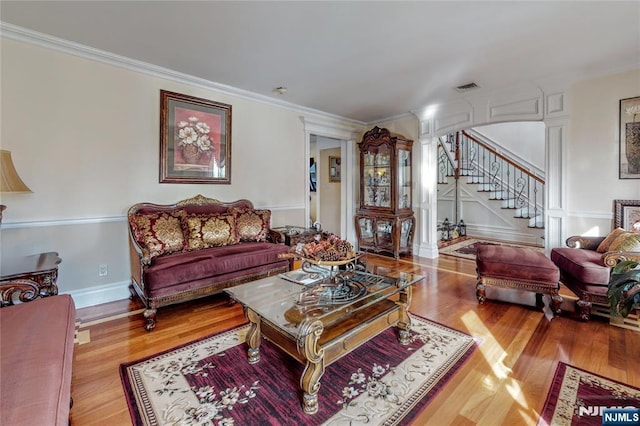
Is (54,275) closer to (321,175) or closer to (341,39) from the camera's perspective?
(341,39)

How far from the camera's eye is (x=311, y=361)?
1.51 m

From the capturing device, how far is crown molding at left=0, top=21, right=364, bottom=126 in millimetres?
2479

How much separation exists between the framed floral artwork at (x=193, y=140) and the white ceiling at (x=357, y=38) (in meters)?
0.37

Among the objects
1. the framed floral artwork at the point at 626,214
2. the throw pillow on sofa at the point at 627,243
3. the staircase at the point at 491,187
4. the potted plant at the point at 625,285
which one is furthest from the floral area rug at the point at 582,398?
the staircase at the point at 491,187

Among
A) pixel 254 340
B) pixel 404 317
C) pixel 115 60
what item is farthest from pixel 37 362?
pixel 115 60

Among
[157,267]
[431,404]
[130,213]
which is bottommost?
[431,404]

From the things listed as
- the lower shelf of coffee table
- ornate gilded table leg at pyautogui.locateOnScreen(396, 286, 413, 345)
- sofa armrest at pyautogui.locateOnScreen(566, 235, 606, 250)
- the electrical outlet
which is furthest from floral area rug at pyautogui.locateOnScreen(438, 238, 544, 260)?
the electrical outlet

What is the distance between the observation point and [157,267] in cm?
249

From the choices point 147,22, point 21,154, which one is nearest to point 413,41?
point 147,22

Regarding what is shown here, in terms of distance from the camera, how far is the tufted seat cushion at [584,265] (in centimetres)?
246

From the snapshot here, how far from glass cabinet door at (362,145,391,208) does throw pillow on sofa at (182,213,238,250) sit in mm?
2731

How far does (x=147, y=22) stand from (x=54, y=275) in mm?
2075

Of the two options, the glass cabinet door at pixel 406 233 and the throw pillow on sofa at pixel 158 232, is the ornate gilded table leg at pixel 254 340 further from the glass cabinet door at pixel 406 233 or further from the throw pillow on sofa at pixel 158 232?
the glass cabinet door at pixel 406 233

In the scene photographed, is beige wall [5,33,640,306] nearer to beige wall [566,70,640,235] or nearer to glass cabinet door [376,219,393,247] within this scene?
beige wall [566,70,640,235]
